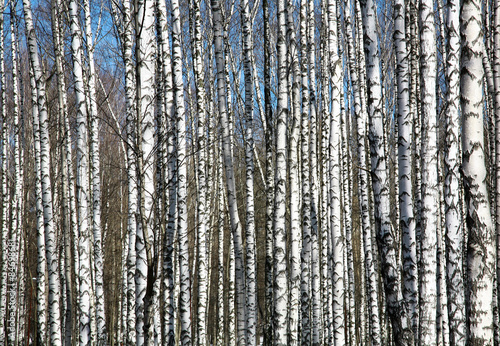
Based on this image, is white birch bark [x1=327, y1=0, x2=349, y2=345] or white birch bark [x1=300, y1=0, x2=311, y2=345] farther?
white birch bark [x1=300, y1=0, x2=311, y2=345]

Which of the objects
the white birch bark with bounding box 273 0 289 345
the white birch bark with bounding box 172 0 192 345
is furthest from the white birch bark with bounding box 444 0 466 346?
the white birch bark with bounding box 172 0 192 345

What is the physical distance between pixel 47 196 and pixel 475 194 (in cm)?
608

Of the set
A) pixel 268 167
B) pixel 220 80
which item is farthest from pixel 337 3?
pixel 268 167

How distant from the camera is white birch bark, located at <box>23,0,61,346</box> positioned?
6.60 m

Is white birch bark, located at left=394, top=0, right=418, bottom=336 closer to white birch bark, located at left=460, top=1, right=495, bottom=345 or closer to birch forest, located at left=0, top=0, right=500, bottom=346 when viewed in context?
birch forest, located at left=0, top=0, right=500, bottom=346

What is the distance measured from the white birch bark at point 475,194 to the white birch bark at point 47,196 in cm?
583

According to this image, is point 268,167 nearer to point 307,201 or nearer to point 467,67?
point 307,201

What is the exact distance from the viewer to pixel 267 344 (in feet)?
24.2

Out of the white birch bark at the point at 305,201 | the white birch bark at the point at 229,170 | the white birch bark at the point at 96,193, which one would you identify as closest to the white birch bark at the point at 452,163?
the white birch bark at the point at 305,201

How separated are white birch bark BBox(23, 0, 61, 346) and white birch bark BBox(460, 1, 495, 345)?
5.83m

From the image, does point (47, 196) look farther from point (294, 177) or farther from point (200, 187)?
point (294, 177)

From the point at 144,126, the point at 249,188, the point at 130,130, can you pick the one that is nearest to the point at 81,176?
the point at 130,130

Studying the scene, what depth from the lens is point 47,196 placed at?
22.4 ft

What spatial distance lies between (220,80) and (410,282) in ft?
14.3
